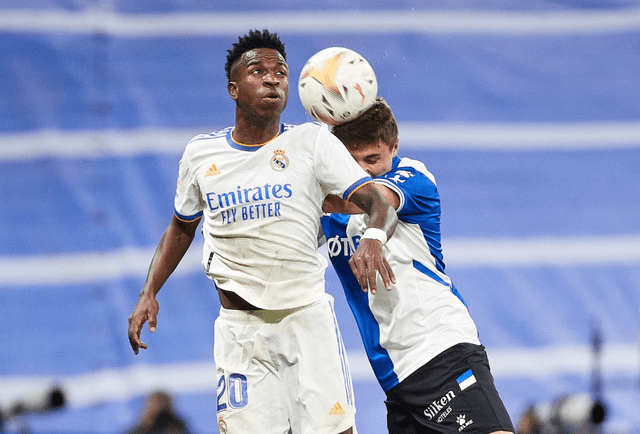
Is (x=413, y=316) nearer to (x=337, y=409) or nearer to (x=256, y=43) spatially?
(x=337, y=409)

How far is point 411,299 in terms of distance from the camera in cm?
273

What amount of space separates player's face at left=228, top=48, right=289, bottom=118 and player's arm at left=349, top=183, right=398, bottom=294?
1.63 feet

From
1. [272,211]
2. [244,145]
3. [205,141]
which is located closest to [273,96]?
[244,145]

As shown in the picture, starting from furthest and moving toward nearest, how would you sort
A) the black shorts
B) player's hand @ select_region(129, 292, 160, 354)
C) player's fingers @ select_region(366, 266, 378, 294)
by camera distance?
player's hand @ select_region(129, 292, 160, 354) < the black shorts < player's fingers @ select_region(366, 266, 378, 294)

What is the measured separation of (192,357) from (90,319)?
2.06 ft

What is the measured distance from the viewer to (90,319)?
4328 mm

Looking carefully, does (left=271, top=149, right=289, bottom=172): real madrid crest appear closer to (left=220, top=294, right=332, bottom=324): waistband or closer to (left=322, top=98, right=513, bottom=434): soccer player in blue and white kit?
(left=322, top=98, right=513, bottom=434): soccer player in blue and white kit

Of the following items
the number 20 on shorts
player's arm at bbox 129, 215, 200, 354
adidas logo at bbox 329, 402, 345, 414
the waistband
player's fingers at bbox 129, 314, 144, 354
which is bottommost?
adidas logo at bbox 329, 402, 345, 414

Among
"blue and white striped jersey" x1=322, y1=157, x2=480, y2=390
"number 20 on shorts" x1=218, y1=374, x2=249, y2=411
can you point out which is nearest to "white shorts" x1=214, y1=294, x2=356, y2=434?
"number 20 on shorts" x1=218, y1=374, x2=249, y2=411

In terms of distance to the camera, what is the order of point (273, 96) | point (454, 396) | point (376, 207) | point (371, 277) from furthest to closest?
point (273, 96)
point (454, 396)
point (376, 207)
point (371, 277)

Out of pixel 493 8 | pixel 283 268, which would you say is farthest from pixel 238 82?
pixel 493 8

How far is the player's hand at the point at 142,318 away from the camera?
2.81 metres

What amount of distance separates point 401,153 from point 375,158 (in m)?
1.95

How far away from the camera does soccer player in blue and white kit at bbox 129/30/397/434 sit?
266 centimetres
